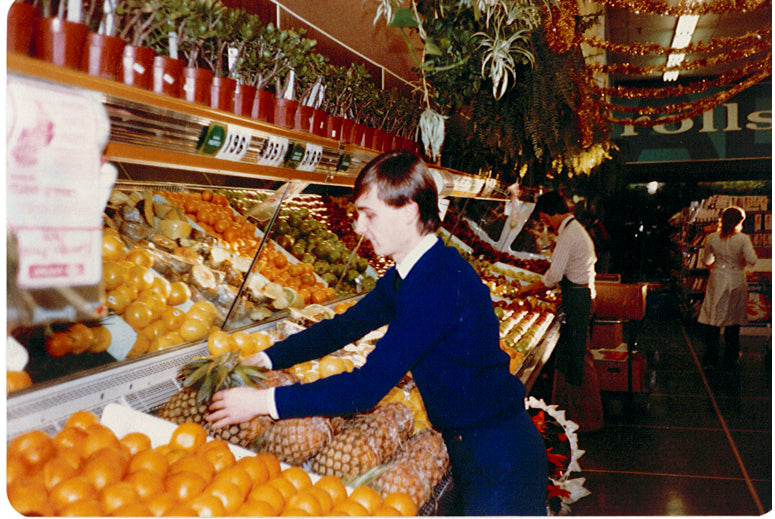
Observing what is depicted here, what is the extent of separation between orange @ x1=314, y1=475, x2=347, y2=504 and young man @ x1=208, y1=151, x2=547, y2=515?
0.19m

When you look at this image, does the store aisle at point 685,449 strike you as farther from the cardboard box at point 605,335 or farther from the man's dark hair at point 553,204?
the man's dark hair at point 553,204

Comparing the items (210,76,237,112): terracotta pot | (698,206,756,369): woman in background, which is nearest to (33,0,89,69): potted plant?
(210,76,237,112): terracotta pot

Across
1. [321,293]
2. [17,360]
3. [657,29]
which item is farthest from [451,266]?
[657,29]

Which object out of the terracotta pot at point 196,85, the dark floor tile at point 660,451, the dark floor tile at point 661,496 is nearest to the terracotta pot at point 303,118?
the terracotta pot at point 196,85

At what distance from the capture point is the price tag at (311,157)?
2.02 m

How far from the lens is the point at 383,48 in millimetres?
4852

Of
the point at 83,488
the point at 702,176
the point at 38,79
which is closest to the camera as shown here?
the point at 38,79

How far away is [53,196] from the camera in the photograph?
4.11 ft

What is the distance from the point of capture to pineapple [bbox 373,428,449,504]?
167 cm

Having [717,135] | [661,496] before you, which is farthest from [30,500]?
[717,135]

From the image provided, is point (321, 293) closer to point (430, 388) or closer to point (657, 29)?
point (430, 388)

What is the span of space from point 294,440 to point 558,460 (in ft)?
5.68

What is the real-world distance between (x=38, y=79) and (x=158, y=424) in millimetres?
1000

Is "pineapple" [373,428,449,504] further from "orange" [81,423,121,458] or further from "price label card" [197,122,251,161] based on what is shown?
"price label card" [197,122,251,161]
